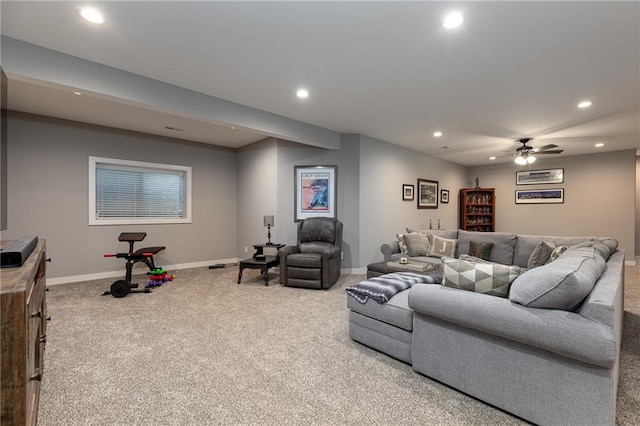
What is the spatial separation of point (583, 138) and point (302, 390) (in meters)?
6.61

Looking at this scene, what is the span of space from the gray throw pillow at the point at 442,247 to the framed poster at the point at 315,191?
6.01 ft

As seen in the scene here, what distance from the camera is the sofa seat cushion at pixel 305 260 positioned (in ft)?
14.2

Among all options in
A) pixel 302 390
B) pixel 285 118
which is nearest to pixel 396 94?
pixel 285 118

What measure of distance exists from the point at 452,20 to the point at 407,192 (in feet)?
14.9

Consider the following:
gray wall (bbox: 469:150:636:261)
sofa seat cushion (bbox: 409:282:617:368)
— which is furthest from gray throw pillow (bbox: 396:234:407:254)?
gray wall (bbox: 469:150:636:261)

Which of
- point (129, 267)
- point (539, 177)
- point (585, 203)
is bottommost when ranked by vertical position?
point (129, 267)

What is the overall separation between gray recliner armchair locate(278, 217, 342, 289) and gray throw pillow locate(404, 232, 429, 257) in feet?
3.86

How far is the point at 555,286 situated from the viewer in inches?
60.2

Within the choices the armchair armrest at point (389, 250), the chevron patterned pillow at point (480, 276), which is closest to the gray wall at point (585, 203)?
the armchair armrest at point (389, 250)

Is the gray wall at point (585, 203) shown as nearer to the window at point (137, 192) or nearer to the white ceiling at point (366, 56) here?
the white ceiling at point (366, 56)

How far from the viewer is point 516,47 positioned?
2.47 m

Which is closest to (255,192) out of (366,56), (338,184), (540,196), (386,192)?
(338,184)

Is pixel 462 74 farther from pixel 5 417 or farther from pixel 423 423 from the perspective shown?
pixel 5 417

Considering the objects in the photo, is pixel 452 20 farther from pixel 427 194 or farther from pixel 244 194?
pixel 427 194
